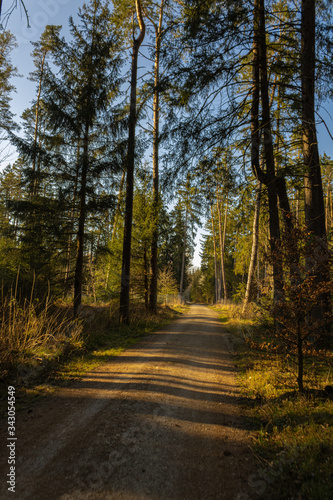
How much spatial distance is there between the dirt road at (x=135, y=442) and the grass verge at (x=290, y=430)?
7.1 inches

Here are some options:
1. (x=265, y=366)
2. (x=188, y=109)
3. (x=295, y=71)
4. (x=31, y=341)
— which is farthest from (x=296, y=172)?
(x=31, y=341)

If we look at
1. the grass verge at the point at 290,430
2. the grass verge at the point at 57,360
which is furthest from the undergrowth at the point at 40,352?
the grass verge at the point at 290,430

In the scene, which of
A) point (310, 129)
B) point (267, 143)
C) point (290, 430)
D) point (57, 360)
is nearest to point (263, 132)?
point (267, 143)

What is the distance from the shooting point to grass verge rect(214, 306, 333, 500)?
2.04 m

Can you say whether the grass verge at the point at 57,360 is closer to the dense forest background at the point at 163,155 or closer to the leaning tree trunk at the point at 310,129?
the dense forest background at the point at 163,155

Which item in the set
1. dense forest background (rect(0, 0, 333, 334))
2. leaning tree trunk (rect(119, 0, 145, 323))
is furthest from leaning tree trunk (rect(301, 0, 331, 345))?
leaning tree trunk (rect(119, 0, 145, 323))

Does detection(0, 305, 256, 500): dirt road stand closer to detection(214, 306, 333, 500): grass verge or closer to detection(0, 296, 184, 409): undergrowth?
detection(214, 306, 333, 500): grass verge

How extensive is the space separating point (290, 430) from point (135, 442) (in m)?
1.79

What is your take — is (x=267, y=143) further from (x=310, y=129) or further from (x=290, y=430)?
(x=290, y=430)

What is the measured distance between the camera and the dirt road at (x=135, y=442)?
2.07 m

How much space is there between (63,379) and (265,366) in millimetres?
4084

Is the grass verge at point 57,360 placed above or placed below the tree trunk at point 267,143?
below

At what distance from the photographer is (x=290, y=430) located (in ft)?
9.11

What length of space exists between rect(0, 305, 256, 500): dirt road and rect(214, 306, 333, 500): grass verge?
7.1 inches
